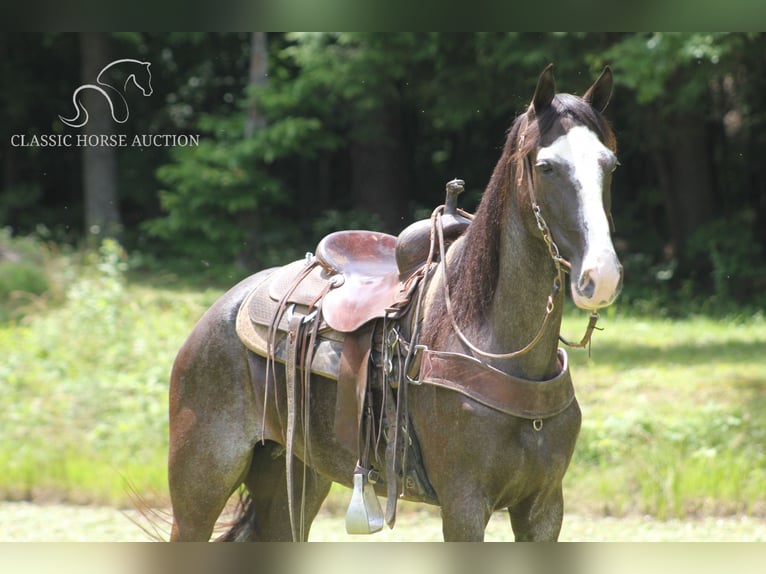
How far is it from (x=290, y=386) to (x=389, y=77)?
758cm

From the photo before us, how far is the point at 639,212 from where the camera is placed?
1223cm

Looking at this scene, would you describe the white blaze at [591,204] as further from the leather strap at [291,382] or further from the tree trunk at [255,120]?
the tree trunk at [255,120]

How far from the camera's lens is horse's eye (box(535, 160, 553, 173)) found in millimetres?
2543

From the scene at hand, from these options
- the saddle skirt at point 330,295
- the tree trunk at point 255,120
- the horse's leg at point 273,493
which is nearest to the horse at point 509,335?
the saddle skirt at point 330,295

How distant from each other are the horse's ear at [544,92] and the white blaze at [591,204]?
0.13m

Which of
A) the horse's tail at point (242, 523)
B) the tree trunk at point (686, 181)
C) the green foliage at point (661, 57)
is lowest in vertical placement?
the horse's tail at point (242, 523)

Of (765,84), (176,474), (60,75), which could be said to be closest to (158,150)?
(60,75)

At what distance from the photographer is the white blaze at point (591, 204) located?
2.37 metres

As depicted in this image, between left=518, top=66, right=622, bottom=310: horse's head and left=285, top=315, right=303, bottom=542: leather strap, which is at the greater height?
left=518, top=66, right=622, bottom=310: horse's head

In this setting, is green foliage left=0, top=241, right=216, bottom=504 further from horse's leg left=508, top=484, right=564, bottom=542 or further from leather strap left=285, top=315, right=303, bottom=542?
horse's leg left=508, top=484, right=564, bottom=542

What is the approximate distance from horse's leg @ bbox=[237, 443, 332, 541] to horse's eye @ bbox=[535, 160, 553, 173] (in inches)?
67.5

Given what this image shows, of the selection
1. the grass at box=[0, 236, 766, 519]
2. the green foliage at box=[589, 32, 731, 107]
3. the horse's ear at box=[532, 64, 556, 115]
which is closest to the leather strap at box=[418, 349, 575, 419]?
the horse's ear at box=[532, 64, 556, 115]

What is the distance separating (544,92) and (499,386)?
84cm
